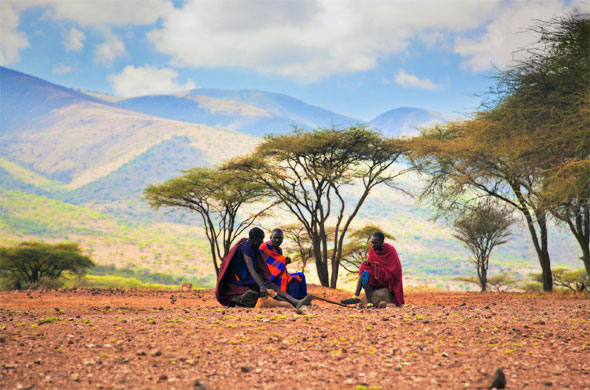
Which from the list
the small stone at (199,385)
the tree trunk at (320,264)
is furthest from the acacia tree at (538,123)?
the small stone at (199,385)

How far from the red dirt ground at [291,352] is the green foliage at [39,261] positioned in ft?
104

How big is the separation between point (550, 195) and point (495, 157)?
383 centimetres

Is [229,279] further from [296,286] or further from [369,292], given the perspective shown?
[369,292]

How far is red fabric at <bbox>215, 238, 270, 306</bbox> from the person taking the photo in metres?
9.14

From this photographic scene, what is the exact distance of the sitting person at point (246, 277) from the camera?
8.92 m

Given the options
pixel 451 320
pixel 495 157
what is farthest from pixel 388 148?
pixel 451 320

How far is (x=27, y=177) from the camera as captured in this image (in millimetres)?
187875

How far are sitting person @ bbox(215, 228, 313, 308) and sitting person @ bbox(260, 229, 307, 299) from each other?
126 millimetres

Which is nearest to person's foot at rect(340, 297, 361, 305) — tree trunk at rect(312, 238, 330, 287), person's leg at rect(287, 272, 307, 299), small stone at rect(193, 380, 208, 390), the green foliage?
person's leg at rect(287, 272, 307, 299)

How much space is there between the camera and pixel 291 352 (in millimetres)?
5824

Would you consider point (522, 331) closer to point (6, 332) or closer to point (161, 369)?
point (161, 369)

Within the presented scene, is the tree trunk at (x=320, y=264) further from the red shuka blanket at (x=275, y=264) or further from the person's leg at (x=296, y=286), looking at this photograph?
the red shuka blanket at (x=275, y=264)

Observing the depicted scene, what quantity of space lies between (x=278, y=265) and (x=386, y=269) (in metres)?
2.22

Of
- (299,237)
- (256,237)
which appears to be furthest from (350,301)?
(299,237)
